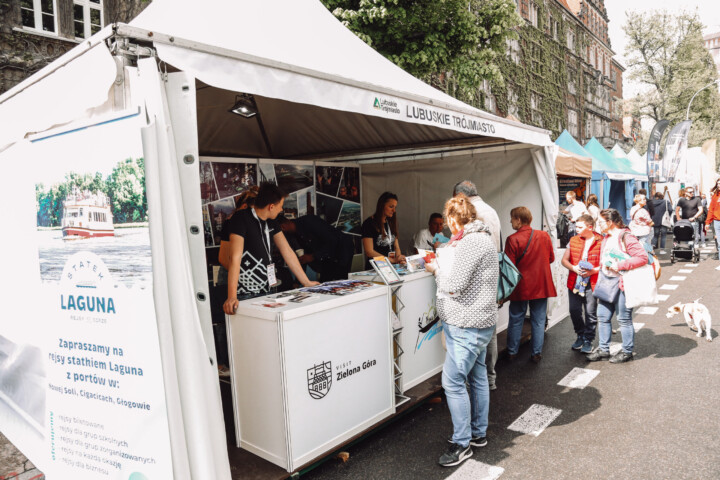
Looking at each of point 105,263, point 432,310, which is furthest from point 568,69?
point 105,263

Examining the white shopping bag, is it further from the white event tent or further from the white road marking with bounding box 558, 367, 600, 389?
the white event tent

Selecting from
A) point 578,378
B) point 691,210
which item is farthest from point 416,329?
point 691,210

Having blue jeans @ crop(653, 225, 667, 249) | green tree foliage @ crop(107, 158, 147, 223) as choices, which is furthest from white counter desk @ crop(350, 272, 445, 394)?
blue jeans @ crop(653, 225, 667, 249)

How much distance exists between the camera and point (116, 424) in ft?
7.74

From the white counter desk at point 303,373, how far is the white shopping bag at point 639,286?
2905 millimetres

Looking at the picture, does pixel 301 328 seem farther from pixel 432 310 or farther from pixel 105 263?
pixel 432 310

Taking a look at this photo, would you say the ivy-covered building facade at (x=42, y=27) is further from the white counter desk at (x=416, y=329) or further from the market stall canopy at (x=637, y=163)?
the market stall canopy at (x=637, y=163)

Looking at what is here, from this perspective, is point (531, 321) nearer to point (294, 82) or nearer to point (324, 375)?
point (324, 375)

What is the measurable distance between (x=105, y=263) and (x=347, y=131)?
185 inches

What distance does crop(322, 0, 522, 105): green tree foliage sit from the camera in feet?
29.2

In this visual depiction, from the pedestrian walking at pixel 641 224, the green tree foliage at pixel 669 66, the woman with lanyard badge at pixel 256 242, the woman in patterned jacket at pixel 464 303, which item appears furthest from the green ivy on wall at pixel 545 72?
the woman in patterned jacket at pixel 464 303

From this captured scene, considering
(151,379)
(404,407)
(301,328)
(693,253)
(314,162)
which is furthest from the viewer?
(693,253)

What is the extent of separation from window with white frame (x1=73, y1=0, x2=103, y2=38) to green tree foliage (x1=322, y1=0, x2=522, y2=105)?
217 inches

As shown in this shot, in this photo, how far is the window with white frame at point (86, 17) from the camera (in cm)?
1062
